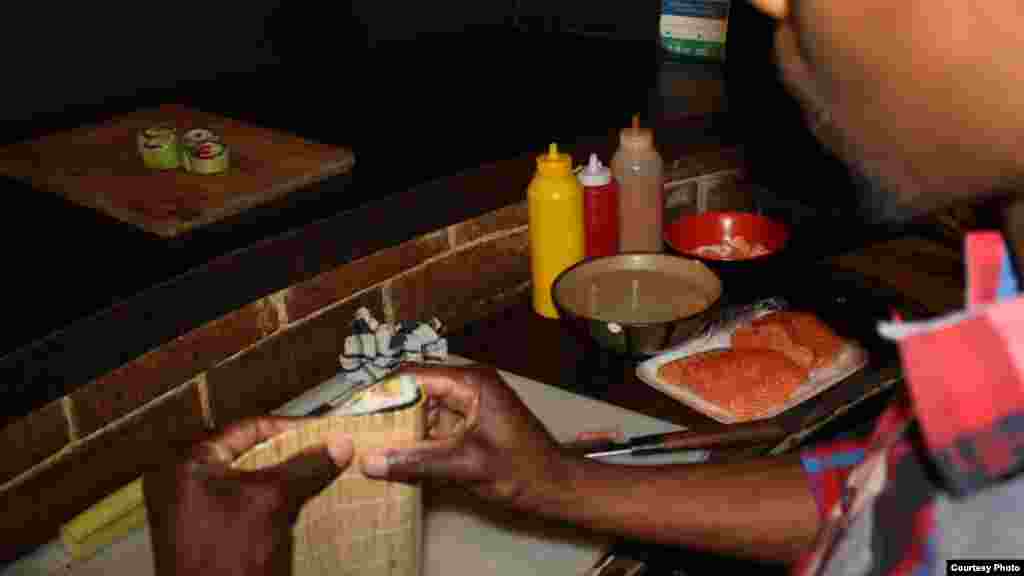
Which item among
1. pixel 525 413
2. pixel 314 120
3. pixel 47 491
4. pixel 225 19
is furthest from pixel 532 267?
pixel 225 19

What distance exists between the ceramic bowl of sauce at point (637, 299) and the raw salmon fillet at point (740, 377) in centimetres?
5

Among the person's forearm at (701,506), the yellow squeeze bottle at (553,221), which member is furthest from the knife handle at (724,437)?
the yellow squeeze bottle at (553,221)

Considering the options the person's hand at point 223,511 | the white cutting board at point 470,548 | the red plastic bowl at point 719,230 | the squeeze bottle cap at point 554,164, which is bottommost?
the white cutting board at point 470,548

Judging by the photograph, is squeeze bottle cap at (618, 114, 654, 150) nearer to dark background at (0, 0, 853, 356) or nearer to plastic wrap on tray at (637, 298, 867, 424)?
dark background at (0, 0, 853, 356)

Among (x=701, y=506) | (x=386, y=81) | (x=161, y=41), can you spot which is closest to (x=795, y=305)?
(x=701, y=506)

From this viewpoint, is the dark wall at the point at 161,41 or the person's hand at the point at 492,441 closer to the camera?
the person's hand at the point at 492,441

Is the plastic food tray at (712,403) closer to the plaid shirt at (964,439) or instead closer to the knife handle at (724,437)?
the knife handle at (724,437)

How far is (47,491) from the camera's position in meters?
1.22

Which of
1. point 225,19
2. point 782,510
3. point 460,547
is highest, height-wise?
point 225,19

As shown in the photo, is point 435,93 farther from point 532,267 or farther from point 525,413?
point 525,413

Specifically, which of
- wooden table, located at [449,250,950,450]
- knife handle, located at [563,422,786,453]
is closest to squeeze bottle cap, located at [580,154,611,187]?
wooden table, located at [449,250,950,450]

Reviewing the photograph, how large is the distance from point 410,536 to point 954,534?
525 mm

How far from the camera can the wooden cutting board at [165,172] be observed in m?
1.42

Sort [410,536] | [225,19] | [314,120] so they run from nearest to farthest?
[410,536] → [314,120] → [225,19]
